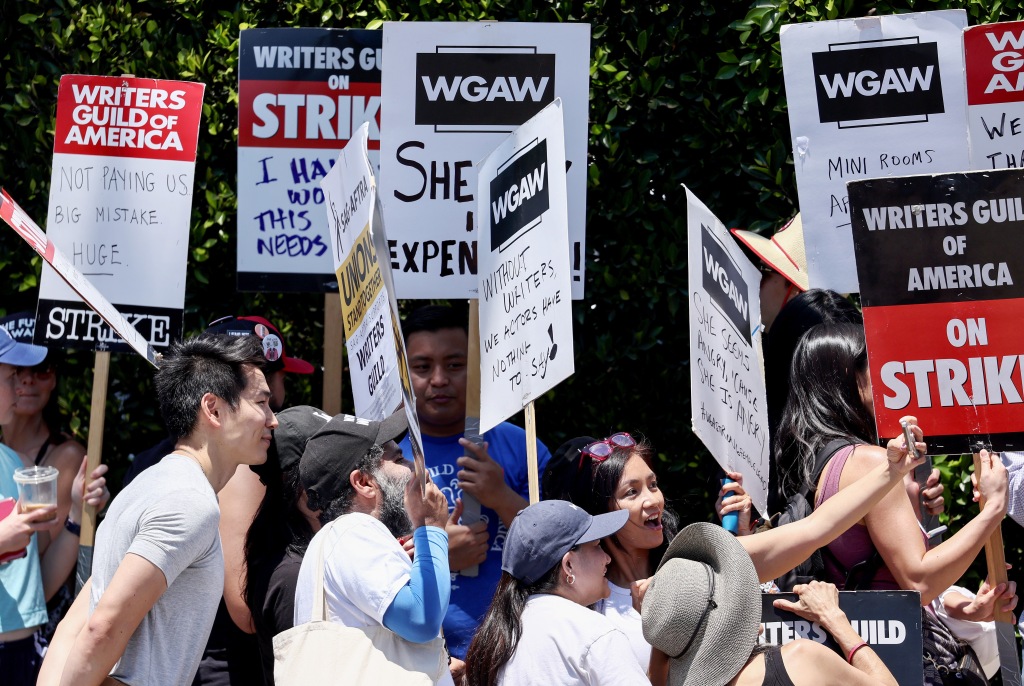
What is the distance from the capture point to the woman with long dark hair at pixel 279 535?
368cm

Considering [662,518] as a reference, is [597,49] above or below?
above

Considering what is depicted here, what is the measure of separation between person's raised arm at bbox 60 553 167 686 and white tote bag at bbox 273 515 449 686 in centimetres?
45

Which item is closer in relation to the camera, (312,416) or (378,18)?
(312,416)

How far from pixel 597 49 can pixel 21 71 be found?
9.13 ft

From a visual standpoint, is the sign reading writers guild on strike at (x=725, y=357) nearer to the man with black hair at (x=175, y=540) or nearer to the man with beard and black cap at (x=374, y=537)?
the man with beard and black cap at (x=374, y=537)

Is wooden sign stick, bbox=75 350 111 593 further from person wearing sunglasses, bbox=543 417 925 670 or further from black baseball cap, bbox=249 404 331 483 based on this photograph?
person wearing sunglasses, bbox=543 417 925 670

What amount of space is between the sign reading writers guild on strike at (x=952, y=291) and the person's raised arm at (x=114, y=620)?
6.81 ft

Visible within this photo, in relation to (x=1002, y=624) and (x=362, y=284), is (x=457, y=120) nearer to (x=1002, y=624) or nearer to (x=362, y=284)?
(x=362, y=284)

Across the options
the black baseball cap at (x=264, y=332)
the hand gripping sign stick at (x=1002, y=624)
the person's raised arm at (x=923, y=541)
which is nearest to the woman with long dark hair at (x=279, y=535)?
the black baseball cap at (x=264, y=332)

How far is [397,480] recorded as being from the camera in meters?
3.59

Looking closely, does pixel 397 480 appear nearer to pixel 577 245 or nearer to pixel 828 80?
pixel 577 245

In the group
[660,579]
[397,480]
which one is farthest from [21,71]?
[660,579]

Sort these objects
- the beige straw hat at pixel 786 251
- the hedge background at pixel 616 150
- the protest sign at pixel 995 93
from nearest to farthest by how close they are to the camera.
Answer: the protest sign at pixel 995 93, the beige straw hat at pixel 786 251, the hedge background at pixel 616 150

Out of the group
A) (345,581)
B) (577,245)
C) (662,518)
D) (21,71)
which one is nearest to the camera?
(345,581)
